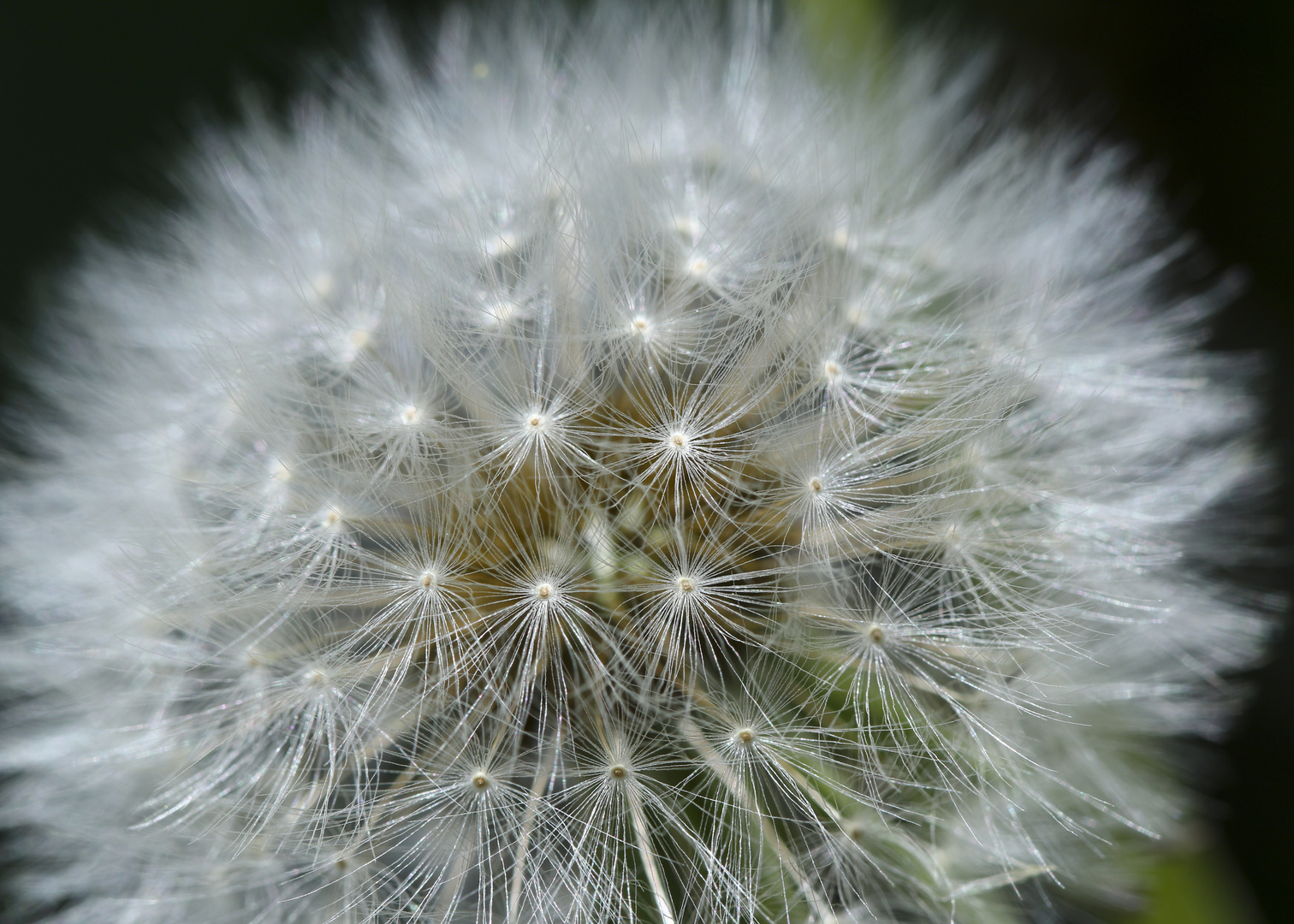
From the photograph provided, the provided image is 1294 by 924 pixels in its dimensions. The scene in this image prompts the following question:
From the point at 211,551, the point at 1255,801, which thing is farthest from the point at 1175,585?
the point at 211,551

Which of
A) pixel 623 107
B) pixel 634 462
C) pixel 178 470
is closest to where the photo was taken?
pixel 634 462

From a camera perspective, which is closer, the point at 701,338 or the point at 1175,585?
the point at 701,338

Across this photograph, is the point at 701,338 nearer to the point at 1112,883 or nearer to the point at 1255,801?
the point at 1112,883

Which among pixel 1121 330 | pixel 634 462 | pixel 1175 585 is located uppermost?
pixel 634 462

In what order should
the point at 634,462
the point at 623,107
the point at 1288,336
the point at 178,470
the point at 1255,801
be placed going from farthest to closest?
the point at 1288,336 → the point at 1255,801 → the point at 623,107 → the point at 178,470 → the point at 634,462

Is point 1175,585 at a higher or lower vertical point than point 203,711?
lower

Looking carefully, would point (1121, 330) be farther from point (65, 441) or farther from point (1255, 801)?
point (65, 441)
